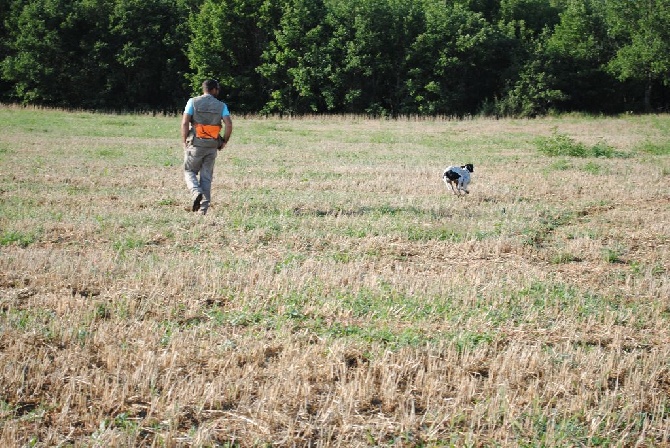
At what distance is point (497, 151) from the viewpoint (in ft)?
71.6

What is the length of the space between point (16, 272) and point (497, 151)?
18215 mm

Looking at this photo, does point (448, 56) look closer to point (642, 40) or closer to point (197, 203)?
point (642, 40)

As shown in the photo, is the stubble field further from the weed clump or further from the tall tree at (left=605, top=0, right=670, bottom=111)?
the tall tree at (left=605, top=0, right=670, bottom=111)

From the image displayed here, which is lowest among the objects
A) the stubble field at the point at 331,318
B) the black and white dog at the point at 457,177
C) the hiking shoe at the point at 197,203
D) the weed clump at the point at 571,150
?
the stubble field at the point at 331,318

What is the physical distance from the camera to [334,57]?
4597 centimetres

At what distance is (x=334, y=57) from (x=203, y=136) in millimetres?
37815

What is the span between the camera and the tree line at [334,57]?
44531 millimetres

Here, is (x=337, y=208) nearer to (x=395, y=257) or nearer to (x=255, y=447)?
(x=395, y=257)

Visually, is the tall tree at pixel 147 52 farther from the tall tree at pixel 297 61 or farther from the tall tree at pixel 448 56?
the tall tree at pixel 448 56

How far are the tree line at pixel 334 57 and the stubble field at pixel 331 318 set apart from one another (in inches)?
1357

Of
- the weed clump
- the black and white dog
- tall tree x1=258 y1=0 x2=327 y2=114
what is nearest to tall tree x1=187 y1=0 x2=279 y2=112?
tall tree x1=258 y1=0 x2=327 y2=114

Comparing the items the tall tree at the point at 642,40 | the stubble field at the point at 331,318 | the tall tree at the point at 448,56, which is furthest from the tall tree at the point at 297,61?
the stubble field at the point at 331,318

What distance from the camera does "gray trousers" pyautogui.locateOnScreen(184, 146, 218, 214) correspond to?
32.4 ft

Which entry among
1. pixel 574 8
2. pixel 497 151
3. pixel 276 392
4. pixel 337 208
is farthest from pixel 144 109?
pixel 276 392
